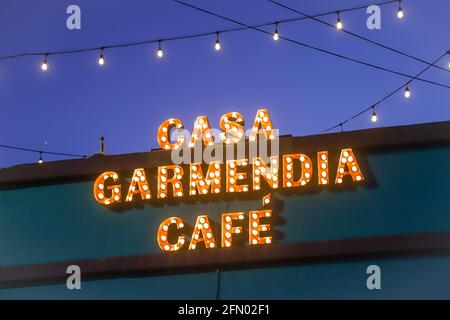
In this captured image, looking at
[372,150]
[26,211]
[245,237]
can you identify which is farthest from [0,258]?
[372,150]

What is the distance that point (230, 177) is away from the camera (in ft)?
69.7

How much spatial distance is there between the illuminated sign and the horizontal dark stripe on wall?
0.92 feet

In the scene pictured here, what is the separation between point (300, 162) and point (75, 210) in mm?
4776

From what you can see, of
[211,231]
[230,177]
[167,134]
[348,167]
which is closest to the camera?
[348,167]

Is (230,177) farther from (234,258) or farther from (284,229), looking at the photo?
(234,258)

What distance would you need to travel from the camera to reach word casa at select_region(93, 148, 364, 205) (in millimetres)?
20719

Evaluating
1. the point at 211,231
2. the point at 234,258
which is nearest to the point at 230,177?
the point at 211,231

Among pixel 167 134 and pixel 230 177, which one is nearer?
pixel 230 177

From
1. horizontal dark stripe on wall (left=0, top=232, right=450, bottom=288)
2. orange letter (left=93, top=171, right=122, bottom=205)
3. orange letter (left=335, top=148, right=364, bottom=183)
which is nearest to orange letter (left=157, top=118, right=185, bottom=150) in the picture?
orange letter (left=93, top=171, right=122, bottom=205)

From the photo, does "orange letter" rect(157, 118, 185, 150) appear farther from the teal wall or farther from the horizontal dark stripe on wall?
the horizontal dark stripe on wall

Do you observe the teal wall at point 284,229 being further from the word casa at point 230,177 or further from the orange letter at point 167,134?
the orange letter at point 167,134

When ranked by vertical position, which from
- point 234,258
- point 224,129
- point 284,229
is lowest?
point 234,258

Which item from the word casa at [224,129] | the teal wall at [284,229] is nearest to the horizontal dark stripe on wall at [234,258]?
the teal wall at [284,229]

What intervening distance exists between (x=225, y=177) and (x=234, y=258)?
68.4 inches
